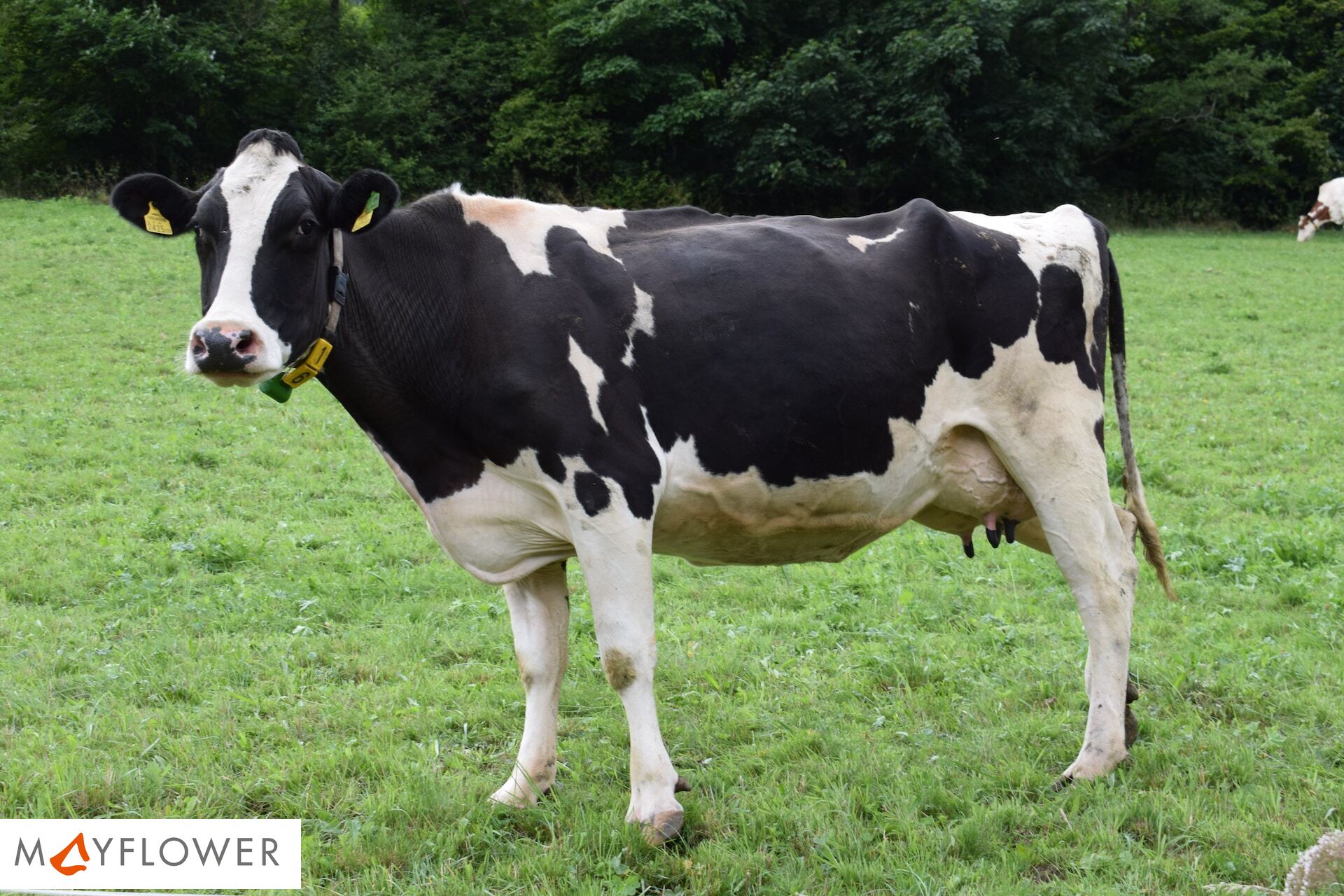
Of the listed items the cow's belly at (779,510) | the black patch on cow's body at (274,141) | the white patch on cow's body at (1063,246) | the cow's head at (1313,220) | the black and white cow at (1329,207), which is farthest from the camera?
the black and white cow at (1329,207)

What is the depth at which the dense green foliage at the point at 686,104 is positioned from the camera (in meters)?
32.4

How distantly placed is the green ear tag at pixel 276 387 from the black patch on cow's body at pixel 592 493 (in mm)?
1075

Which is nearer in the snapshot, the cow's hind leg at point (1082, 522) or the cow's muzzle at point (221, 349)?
the cow's muzzle at point (221, 349)

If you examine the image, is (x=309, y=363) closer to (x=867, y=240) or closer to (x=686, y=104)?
(x=867, y=240)

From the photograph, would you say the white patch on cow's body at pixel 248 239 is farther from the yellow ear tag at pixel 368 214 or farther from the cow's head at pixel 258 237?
the yellow ear tag at pixel 368 214

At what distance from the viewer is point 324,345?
4.27 m

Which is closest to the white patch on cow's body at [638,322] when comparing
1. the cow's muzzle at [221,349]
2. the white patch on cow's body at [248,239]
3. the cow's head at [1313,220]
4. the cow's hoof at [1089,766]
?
the white patch on cow's body at [248,239]

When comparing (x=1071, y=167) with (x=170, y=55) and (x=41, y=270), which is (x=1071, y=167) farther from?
(x=41, y=270)

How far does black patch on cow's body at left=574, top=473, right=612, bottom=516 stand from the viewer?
4293mm

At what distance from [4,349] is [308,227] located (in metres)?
12.5

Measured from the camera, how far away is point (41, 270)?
62.2 feet

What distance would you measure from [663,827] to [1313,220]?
35.6 metres

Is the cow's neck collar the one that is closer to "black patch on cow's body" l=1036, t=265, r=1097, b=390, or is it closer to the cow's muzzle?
the cow's muzzle

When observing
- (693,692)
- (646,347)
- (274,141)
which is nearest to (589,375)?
(646,347)
